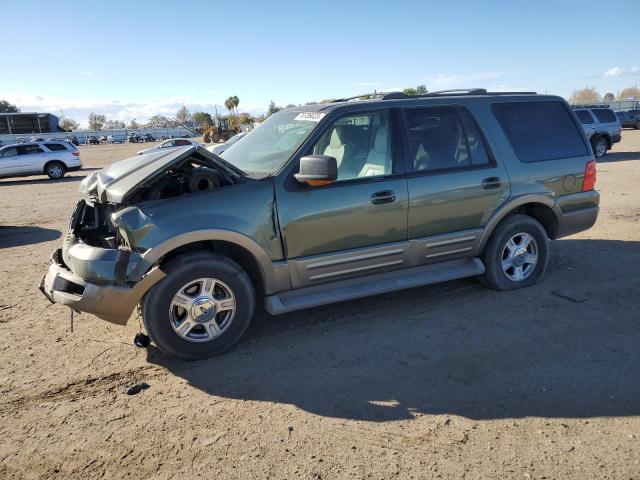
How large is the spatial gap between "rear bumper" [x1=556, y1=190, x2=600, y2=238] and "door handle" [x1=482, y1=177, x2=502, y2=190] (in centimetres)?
88

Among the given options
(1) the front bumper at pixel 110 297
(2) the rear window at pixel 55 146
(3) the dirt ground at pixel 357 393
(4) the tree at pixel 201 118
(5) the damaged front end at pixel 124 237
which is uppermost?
(4) the tree at pixel 201 118

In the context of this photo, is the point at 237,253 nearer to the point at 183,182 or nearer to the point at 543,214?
the point at 183,182

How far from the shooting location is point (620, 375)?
3.49m

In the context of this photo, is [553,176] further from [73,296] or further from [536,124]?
[73,296]

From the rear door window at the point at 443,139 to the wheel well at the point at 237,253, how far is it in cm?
174

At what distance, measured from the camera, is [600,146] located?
19.5 m

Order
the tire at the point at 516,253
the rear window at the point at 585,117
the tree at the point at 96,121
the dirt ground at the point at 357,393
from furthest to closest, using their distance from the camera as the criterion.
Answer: the tree at the point at 96,121
the rear window at the point at 585,117
the tire at the point at 516,253
the dirt ground at the point at 357,393

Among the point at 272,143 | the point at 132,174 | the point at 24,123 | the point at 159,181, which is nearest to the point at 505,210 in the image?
the point at 272,143

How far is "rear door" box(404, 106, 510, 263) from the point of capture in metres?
4.56

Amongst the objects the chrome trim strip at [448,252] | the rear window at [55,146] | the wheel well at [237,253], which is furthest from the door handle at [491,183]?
the rear window at [55,146]

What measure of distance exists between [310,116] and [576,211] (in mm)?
3151

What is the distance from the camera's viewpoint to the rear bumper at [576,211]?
210 inches

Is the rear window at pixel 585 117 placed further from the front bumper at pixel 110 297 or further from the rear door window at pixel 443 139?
the front bumper at pixel 110 297

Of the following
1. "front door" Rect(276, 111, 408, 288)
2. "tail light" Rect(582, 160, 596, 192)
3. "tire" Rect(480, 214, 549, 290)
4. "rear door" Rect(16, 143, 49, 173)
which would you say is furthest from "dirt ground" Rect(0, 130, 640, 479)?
"rear door" Rect(16, 143, 49, 173)
